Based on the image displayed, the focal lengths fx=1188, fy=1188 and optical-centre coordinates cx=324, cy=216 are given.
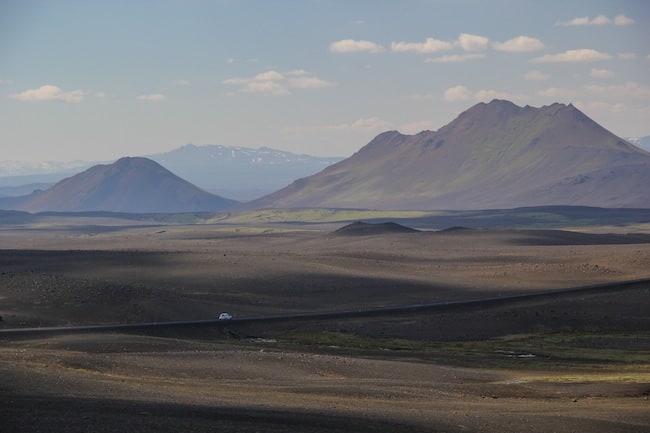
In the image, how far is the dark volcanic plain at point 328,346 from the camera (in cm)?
2852

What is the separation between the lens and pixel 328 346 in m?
53.3

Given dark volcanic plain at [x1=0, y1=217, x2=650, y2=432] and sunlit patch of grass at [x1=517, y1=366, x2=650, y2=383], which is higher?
dark volcanic plain at [x1=0, y1=217, x2=650, y2=432]

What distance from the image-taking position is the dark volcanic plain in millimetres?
28516

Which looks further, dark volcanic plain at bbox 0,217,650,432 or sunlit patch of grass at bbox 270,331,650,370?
sunlit patch of grass at bbox 270,331,650,370

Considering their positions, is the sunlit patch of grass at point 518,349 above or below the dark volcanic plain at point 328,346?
below

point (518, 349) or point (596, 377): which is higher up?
point (596, 377)

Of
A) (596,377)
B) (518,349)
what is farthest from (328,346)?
(596,377)

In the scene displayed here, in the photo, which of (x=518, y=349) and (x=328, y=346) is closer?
(x=328, y=346)

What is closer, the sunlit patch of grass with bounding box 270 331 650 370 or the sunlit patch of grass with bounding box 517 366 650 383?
the sunlit patch of grass with bounding box 517 366 650 383

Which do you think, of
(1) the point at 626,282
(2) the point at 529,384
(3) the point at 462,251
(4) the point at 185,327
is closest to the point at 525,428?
(2) the point at 529,384

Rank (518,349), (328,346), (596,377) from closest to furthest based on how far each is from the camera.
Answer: (596,377), (328,346), (518,349)

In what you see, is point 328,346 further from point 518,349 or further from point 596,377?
point 596,377

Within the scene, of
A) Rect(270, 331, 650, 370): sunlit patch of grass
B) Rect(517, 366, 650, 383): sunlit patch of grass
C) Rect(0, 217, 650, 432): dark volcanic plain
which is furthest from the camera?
Rect(270, 331, 650, 370): sunlit patch of grass

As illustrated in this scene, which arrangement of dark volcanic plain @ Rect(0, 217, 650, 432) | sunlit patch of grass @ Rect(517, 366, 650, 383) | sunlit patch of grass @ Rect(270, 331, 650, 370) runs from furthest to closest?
1. sunlit patch of grass @ Rect(270, 331, 650, 370)
2. sunlit patch of grass @ Rect(517, 366, 650, 383)
3. dark volcanic plain @ Rect(0, 217, 650, 432)
